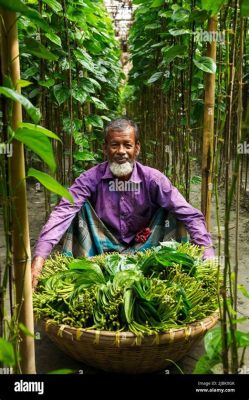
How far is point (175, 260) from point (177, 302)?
29cm

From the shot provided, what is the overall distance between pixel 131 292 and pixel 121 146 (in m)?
1.05

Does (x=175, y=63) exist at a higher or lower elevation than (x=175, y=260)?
higher

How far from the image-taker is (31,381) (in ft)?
3.80

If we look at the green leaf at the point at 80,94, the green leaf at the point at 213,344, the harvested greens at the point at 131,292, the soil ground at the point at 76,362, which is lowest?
the soil ground at the point at 76,362

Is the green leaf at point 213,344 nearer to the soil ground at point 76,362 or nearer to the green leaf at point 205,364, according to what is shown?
the green leaf at point 205,364

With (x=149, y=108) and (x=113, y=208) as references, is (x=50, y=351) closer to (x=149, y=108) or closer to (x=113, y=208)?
(x=113, y=208)

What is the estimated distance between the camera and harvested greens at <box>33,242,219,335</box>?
173 centimetres

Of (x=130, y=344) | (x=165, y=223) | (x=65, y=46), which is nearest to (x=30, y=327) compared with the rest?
(x=130, y=344)

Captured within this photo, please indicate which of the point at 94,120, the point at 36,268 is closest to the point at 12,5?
the point at 36,268

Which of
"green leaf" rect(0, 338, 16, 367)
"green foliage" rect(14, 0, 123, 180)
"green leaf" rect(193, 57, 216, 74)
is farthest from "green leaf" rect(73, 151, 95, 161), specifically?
"green leaf" rect(0, 338, 16, 367)

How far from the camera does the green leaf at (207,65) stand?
2.24 metres

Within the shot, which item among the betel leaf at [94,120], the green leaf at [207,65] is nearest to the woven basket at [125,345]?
the green leaf at [207,65]

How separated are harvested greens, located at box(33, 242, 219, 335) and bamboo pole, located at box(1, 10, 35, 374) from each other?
52 cm

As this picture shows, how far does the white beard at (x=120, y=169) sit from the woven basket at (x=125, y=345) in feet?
3.48
